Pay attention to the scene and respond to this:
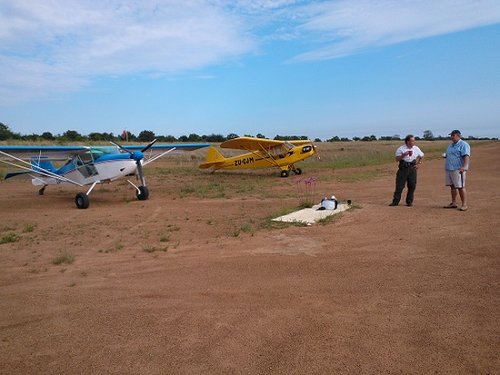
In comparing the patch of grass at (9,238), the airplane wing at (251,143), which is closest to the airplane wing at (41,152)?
the patch of grass at (9,238)

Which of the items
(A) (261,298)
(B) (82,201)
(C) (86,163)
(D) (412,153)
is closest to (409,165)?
(D) (412,153)

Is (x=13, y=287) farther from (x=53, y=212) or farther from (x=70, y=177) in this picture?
(x=70, y=177)

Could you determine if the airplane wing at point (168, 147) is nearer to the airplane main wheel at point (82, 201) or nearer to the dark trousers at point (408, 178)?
the airplane main wheel at point (82, 201)

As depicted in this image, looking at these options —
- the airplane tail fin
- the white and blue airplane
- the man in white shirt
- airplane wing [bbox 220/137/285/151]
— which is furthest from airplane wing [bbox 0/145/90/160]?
the airplane tail fin

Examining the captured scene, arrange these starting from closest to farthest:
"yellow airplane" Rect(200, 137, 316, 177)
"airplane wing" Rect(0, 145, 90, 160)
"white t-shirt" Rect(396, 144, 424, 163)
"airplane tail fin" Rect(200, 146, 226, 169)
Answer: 1. "white t-shirt" Rect(396, 144, 424, 163)
2. "airplane wing" Rect(0, 145, 90, 160)
3. "yellow airplane" Rect(200, 137, 316, 177)
4. "airplane tail fin" Rect(200, 146, 226, 169)

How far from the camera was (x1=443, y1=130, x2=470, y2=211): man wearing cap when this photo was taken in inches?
331

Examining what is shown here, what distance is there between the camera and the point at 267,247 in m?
6.42

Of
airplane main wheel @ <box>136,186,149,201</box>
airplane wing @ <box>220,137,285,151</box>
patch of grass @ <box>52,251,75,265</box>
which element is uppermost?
airplane wing @ <box>220,137,285,151</box>

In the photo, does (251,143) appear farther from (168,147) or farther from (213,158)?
(168,147)

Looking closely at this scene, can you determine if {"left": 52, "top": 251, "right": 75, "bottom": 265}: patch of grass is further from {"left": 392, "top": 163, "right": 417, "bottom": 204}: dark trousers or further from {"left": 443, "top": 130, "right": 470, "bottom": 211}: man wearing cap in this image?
{"left": 443, "top": 130, "right": 470, "bottom": 211}: man wearing cap

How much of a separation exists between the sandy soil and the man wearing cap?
55cm

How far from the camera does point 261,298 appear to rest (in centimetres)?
430

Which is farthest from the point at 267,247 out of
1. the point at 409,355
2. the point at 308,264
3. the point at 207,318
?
the point at 409,355

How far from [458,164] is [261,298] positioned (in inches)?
251
